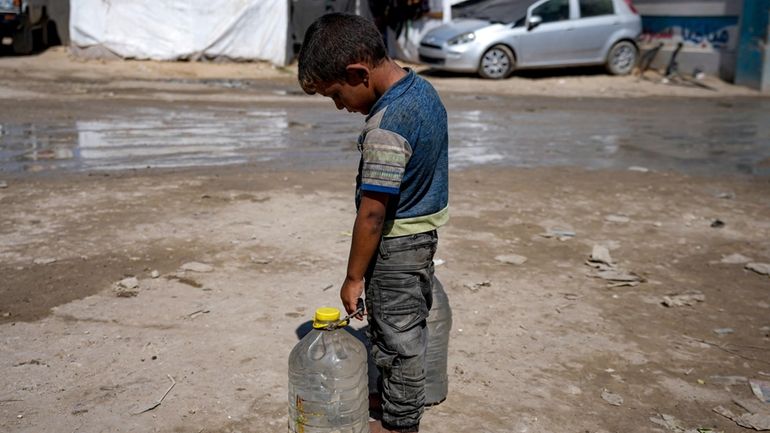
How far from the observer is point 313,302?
4785 mm

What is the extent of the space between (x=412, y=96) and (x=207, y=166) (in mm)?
5974

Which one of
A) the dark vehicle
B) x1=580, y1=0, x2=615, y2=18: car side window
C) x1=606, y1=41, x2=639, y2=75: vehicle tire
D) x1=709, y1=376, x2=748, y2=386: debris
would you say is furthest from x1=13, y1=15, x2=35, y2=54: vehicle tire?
x1=709, y1=376, x2=748, y2=386: debris

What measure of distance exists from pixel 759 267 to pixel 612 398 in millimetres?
2518

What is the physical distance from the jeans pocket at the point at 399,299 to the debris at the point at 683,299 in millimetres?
2477

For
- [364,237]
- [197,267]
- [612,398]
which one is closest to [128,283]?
[197,267]

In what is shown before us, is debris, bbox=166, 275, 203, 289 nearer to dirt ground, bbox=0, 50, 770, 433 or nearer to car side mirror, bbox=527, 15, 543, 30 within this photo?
dirt ground, bbox=0, 50, 770, 433

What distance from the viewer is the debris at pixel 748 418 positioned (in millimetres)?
3572

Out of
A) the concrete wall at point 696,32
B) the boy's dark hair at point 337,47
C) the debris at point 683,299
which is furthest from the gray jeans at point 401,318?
the concrete wall at point 696,32

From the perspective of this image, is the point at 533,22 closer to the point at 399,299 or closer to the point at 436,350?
the point at 436,350

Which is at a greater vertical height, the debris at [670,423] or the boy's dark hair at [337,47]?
the boy's dark hair at [337,47]

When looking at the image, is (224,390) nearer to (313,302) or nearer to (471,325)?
(313,302)

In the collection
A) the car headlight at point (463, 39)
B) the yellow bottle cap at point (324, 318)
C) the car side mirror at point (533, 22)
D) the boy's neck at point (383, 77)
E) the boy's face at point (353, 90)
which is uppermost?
the car side mirror at point (533, 22)

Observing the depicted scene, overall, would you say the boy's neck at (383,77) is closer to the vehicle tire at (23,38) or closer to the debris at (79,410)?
the debris at (79,410)

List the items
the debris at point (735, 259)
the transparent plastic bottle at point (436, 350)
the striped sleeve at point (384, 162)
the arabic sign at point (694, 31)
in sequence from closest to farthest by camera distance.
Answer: the striped sleeve at point (384, 162) < the transparent plastic bottle at point (436, 350) < the debris at point (735, 259) < the arabic sign at point (694, 31)
